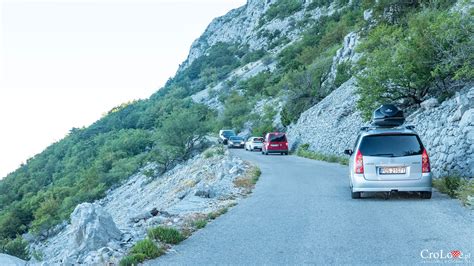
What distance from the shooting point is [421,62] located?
20.4m

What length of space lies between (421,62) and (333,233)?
14070 mm

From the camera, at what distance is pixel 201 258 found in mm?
7172

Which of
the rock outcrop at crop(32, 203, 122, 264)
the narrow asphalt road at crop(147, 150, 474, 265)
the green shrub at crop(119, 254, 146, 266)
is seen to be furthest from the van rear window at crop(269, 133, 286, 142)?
the green shrub at crop(119, 254, 146, 266)

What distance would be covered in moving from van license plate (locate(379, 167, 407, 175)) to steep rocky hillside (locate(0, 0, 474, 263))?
286 centimetres

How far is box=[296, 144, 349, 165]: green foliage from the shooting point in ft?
88.5

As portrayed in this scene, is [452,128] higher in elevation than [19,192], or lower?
higher

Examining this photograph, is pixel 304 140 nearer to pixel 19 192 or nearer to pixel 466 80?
pixel 466 80

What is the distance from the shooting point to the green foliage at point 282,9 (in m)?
106

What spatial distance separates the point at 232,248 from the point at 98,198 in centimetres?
3745

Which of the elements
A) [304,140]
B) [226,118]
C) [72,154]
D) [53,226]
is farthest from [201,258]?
[72,154]

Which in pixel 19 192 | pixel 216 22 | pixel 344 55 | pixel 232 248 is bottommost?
pixel 19 192

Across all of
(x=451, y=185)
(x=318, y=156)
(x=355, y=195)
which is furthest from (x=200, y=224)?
(x=318, y=156)

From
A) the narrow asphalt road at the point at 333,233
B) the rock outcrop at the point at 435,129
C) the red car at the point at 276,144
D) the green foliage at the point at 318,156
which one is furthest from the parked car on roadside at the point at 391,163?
the red car at the point at 276,144

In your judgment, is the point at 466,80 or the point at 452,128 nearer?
the point at 452,128
